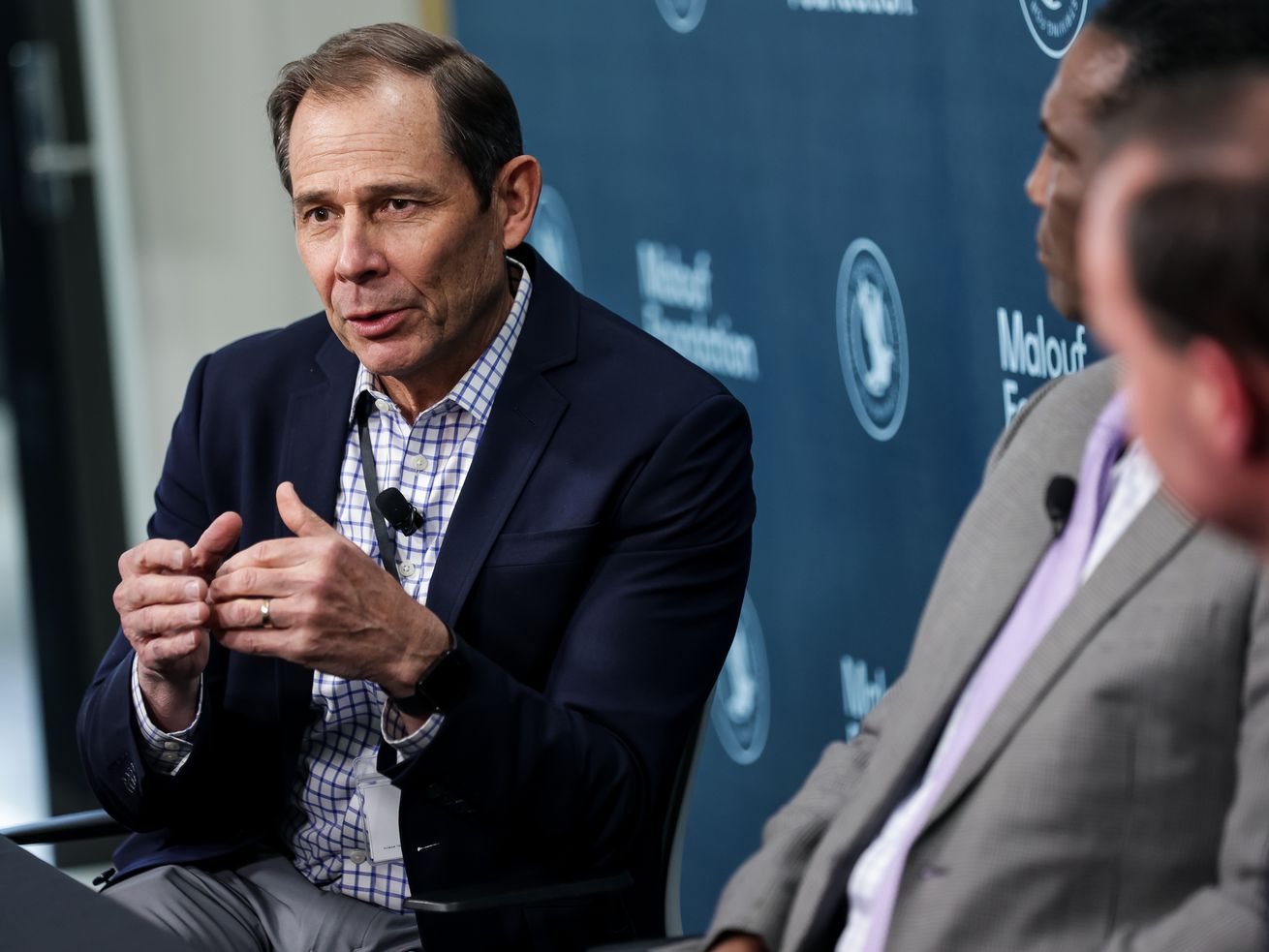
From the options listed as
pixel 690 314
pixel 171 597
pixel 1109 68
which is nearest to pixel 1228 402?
pixel 1109 68

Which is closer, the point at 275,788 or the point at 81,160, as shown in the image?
the point at 275,788

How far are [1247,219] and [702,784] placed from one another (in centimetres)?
319

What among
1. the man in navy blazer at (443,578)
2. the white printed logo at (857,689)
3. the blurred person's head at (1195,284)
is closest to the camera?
the blurred person's head at (1195,284)

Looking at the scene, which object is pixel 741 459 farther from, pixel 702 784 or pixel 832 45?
pixel 702 784

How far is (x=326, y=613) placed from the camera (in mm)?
2037

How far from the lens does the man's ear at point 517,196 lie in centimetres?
247

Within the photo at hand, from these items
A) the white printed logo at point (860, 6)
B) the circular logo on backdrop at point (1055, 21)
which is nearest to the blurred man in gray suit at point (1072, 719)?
the circular logo on backdrop at point (1055, 21)

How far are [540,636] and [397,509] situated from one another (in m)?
0.25

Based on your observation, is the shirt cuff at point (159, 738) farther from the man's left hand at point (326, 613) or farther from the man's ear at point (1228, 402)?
the man's ear at point (1228, 402)

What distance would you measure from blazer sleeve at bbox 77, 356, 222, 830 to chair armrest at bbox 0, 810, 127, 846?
75 millimetres

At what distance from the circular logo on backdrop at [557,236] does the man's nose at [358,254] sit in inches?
71.6

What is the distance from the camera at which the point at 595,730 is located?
2.20m

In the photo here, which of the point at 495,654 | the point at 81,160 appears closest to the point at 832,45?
the point at 495,654

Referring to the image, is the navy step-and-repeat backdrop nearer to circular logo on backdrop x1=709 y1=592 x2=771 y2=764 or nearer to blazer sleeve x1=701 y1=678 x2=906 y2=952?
circular logo on backdrop x1=709 y1=592 x2=771 y2=764
